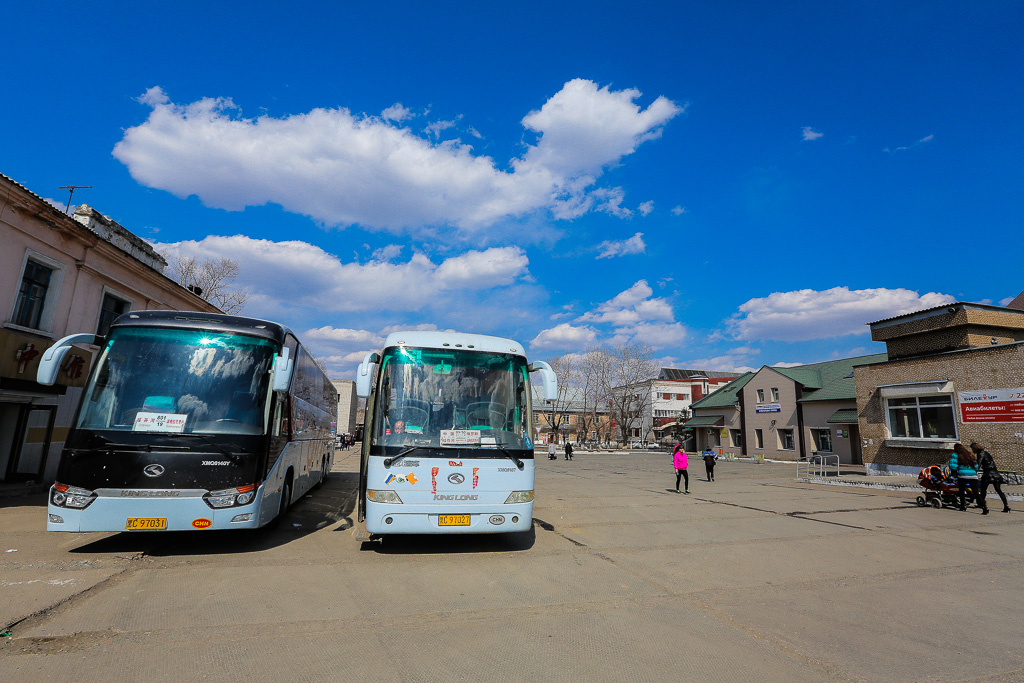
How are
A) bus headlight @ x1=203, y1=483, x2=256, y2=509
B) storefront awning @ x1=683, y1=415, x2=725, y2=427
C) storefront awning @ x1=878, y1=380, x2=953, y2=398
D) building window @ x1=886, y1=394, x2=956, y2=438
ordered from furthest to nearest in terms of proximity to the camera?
storefront awning @ x1=683, y1=415, x2=725, y2=427, building window @ x1=886, y1=394, x2=956, y2=438, storefront awning @ x1=878, y1=380, x2=953, y2=398, bus headlight @ x1=203, y1=483, x2=256, y2=509

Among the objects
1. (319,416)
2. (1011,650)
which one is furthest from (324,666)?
(319,416)

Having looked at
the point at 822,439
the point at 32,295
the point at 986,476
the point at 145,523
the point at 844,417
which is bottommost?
the point at 145,523

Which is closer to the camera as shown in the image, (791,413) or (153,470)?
(153,470)

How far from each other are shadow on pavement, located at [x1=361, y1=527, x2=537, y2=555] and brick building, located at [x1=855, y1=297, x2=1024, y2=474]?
1850 centimetres

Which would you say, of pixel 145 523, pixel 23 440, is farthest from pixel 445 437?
pixel 23 440

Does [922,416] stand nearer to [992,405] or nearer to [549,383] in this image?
[992,405]

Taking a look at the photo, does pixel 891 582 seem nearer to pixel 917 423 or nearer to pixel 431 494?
pixel 431 494

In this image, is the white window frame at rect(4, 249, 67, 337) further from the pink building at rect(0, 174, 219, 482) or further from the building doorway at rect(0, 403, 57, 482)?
the building doorway at rect(0, 403, 57, 482)

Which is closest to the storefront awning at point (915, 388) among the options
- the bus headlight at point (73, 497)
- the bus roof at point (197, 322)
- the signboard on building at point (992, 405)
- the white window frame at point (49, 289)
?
the signboard on building at point (992, 405)

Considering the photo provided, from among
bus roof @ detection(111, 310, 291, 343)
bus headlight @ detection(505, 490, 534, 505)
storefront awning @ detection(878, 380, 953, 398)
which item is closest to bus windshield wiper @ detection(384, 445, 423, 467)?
bus headlight @ detection(505, 490, 534, 505)

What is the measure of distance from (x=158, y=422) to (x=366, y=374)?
2654 mm

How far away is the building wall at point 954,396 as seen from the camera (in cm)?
1708

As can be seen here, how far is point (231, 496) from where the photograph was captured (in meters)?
6.61

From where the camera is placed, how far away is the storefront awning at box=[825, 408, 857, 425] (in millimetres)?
34438
